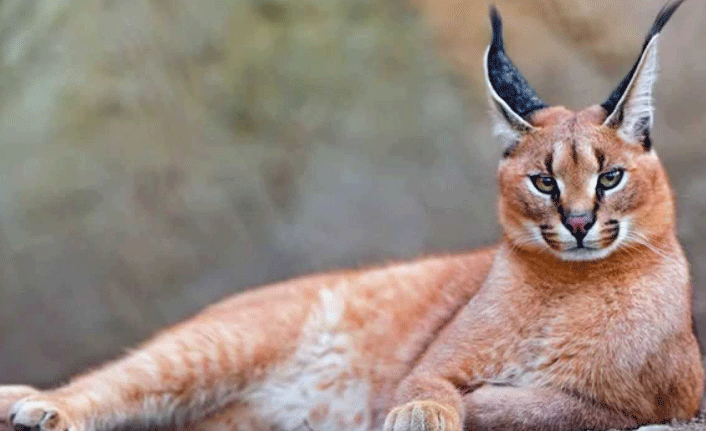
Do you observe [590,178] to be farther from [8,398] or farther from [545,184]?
[8,398]

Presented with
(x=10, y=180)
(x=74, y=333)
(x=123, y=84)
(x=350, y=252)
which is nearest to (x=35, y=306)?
(x=74, y=333)

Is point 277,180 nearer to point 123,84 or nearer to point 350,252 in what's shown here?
point 350,252

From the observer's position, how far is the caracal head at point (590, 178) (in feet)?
14.4

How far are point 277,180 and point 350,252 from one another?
0.56m

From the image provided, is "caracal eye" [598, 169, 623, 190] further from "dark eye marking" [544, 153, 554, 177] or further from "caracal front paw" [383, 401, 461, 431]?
"caracal front paw" [383, 401, 461, 431]

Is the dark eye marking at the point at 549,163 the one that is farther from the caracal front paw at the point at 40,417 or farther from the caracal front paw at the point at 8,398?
the caracal front paw at the point at 8,398

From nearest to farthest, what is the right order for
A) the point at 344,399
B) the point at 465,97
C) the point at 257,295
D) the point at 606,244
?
1. the point at 606,244
2. the point at 344,399
3. the point at 257,295
4. the point at 465,97

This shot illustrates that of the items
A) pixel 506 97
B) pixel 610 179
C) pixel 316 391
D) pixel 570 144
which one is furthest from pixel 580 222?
pixel 316 391

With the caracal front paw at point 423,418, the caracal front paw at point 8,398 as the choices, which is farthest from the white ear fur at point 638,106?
the caracal front paw at point 8,398

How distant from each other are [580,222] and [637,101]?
52cm

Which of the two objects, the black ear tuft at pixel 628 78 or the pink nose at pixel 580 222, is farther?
the black ear tuft at pixel 628 78

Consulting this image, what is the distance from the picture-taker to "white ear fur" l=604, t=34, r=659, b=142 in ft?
14.7

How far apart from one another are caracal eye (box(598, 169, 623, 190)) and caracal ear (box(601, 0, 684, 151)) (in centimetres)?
15

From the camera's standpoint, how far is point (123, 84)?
6.82m
